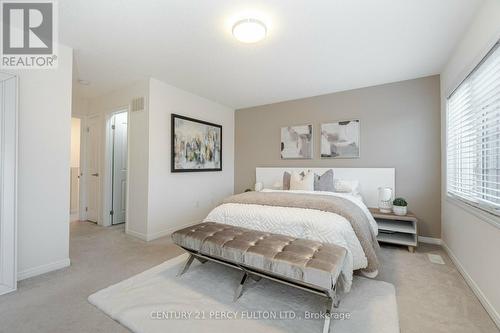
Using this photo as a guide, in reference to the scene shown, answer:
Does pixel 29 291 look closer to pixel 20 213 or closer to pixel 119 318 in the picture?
pixel 20 213

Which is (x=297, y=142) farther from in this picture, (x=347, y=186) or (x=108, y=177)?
(x=108, y=177)

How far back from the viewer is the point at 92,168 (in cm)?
427

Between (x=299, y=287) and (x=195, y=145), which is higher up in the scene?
(x=195, y=145)

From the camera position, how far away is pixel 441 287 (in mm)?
2006

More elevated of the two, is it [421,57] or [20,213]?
[421,57]

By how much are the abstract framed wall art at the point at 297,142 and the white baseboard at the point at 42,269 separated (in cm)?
351

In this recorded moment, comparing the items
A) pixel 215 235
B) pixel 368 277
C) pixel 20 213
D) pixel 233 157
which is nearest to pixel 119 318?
pixel 215 235

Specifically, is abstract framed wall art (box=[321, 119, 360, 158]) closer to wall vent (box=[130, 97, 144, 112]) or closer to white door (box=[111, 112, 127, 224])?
wall vent (box=[130, 97, 144, 112])

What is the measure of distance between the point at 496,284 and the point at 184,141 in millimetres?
3786

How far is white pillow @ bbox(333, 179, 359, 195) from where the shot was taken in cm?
339

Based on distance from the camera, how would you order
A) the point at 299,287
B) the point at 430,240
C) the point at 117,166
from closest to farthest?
1. the point at 299,287
2. the point at 430,240
3. the point at 117,166

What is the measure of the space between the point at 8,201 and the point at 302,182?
10.7 ft

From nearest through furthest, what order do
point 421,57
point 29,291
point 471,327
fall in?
point 471,327
point 29,291
point 421,57

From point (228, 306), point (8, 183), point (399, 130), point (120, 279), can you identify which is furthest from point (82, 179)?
point (399, 130)
